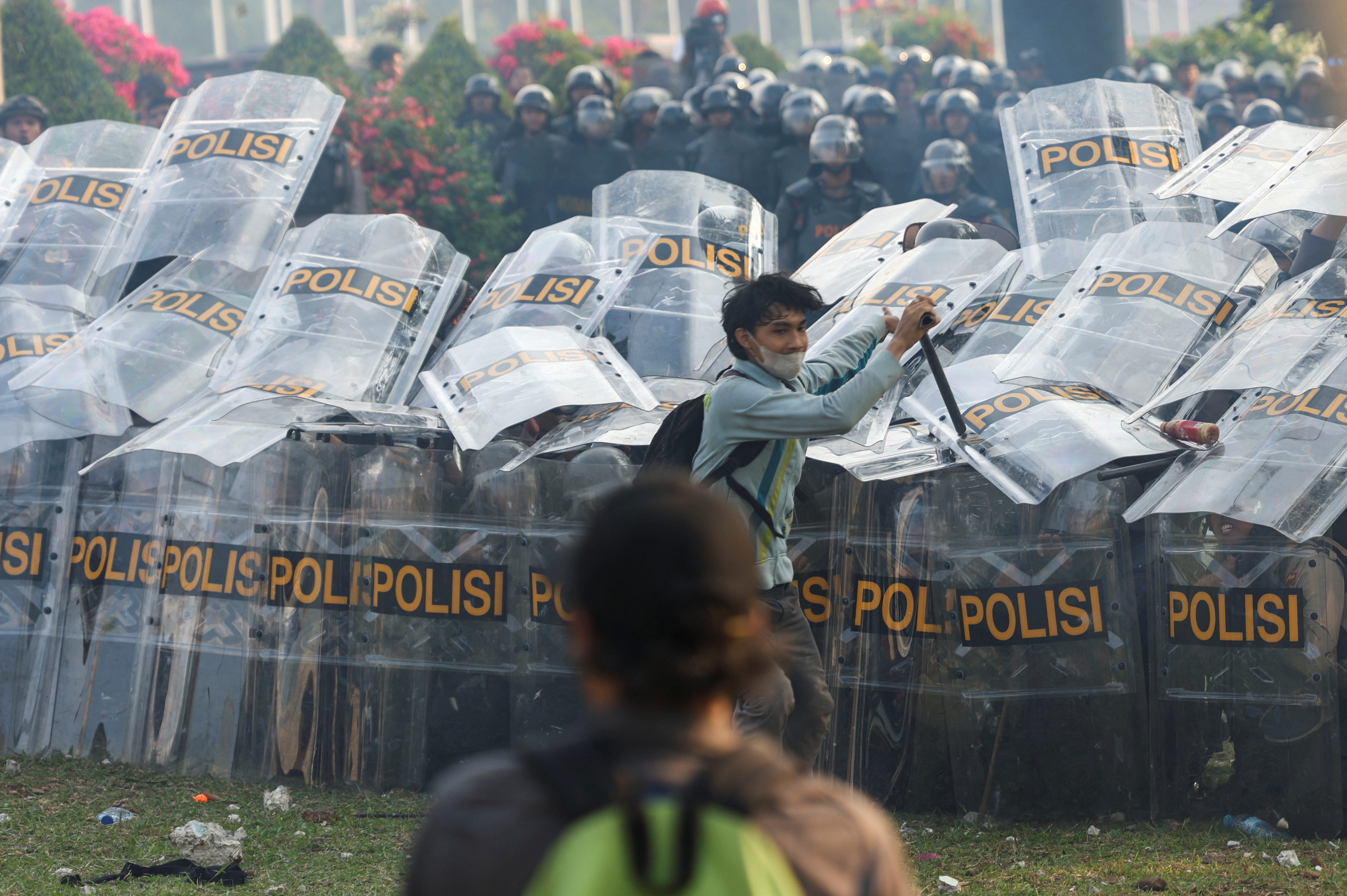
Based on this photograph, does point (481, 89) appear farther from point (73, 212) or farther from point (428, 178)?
point (73, 212)

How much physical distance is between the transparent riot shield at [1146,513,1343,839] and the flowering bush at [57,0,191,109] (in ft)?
38.7

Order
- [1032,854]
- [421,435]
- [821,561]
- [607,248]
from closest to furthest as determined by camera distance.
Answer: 1. [1032,854]
2. [821,561]
3. [421,435]
4. [607,248]

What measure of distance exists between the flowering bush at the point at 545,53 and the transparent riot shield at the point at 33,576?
7894 mm

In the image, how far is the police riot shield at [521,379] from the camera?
5.00 meters

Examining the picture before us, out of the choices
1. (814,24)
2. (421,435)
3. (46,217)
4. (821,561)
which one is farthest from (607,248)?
(814,24)

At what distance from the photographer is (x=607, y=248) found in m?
6.09

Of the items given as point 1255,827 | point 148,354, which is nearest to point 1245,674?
point 1255,827

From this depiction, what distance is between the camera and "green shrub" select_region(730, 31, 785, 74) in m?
15.5

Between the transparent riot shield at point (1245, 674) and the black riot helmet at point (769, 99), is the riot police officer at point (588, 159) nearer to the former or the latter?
the black riot helmet at point (769, 99)

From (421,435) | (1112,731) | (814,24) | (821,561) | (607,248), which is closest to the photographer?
(1112,731)

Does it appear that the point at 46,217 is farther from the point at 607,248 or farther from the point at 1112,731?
the point at 1112,731

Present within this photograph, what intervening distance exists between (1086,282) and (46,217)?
4.78 m

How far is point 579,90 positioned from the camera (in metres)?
11.6

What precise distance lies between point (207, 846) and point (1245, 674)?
3.21 metres
